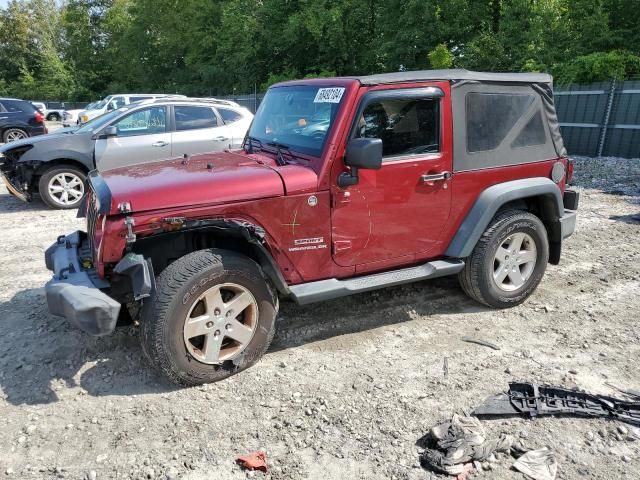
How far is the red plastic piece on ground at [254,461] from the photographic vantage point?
273cm

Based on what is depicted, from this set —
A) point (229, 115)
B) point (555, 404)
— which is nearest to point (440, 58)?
point (229, 115)

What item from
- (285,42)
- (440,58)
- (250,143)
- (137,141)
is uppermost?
(285,42)

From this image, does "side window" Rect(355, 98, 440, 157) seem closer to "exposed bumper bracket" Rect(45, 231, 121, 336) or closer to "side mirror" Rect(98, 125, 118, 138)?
"exposed bumper bracket" Rect(45, 231, 121, 336)

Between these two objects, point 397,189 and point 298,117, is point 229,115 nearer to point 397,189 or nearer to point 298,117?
point 298,117

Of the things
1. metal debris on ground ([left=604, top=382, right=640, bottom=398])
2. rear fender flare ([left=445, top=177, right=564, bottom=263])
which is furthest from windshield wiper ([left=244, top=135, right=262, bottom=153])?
metal debris on ground ([left=604, top=382, right=640, bottom=398])

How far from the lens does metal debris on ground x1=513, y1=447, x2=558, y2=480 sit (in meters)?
2.68

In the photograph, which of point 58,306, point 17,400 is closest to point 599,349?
point 58,306

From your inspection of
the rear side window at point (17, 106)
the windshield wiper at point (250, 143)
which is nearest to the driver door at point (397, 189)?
the windshield wiper at point (250, 143)

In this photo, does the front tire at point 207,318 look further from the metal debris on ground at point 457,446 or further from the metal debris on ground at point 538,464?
the metal debris on ground at point 538,464

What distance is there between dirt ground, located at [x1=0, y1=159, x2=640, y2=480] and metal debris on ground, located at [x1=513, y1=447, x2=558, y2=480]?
5 centimetres

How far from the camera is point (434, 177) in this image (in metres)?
4.05

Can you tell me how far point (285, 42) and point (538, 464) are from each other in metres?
27.8

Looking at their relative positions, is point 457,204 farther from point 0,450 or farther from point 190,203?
point 0,450

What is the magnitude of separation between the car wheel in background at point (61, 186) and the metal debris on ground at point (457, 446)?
287 inches
